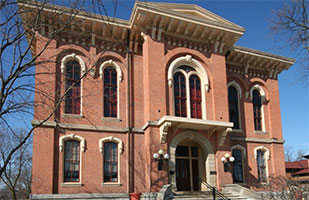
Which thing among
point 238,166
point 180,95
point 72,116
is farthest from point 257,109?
point 72,116

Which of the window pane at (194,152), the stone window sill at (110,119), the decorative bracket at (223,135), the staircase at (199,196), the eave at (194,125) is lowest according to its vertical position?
the staircase at (199,196)

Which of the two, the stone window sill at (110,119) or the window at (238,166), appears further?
the window at (238,166)

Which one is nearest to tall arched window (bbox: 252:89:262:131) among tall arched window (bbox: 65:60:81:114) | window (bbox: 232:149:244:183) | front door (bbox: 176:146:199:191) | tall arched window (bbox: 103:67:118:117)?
window (bbox: 232:149:244:183)

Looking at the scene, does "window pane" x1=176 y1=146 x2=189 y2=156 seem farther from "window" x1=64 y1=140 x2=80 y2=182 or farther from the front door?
"window" x1=64 y1=140 x2=80 y2=182

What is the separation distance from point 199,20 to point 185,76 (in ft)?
10.9

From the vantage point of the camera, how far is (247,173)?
Answer: 67.5 ft

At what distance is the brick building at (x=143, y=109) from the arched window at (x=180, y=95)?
0.19 ft

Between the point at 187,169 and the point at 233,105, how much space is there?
5718 mm

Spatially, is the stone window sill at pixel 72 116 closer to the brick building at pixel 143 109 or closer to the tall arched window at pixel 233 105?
the brick building at pixel 143 109

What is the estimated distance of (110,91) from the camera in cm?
1842

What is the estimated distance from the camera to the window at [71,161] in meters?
16.3

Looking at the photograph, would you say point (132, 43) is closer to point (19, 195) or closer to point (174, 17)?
point (174, 17)

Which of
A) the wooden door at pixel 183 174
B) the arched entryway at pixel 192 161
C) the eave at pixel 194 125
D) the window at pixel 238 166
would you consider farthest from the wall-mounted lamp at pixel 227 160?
the window at pixel 238 166

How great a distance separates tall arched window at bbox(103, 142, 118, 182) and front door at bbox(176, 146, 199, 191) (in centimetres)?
366
